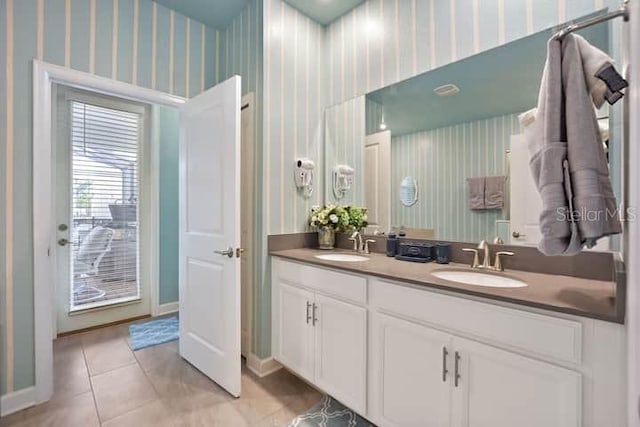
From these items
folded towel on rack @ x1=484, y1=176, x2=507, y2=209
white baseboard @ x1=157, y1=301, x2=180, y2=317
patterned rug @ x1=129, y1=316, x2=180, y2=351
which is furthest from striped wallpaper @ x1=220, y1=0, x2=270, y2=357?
white baseboard @ x1=157, y1=301, x2=180, y2=317

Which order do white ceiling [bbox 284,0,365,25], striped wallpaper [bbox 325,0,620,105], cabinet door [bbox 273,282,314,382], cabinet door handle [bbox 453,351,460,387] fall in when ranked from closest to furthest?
cabinet door handle [bbox 453,351,460,387] < striped wallpaper [bbox 325,0,620,105] < cabinet door [bbox 273,282,314,382] < white ceiling [bbox 284,0,365,25]

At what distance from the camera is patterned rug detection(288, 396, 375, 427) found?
5.43ft

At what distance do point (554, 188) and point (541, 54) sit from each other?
95cm

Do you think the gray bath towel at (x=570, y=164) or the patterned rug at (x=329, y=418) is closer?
the gray bath towel at (x=570, y=164)

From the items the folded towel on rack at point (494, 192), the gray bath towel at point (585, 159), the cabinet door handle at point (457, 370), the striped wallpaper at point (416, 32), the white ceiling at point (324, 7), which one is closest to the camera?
the gray bath towel at point (585, 159)

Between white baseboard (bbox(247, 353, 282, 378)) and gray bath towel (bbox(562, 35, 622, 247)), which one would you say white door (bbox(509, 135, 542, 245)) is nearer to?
gray bath towel (bbox(562, 35, 622, 247))

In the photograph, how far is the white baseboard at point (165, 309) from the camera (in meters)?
3.34

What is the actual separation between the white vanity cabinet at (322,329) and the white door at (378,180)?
67 cm

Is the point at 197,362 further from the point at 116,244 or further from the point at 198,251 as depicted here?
the point at 116,244

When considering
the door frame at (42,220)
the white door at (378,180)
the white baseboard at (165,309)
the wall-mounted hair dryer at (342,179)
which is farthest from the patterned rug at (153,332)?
the white door at (378,180)

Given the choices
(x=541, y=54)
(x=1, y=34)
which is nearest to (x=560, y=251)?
(x=541, y=54)

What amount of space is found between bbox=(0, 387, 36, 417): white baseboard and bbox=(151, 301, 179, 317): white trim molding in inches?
59.8

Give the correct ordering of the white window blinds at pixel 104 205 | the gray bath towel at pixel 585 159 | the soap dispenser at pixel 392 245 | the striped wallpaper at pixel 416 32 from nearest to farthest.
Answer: the gray bath towel at pixel 585 159, the striped wallpaper at pixel 416 32, the soap dispenser at pixel 392 245, the white window blinds at pixel 104 205

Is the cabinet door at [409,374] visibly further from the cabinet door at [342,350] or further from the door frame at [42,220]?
the door frame at [42,220]
